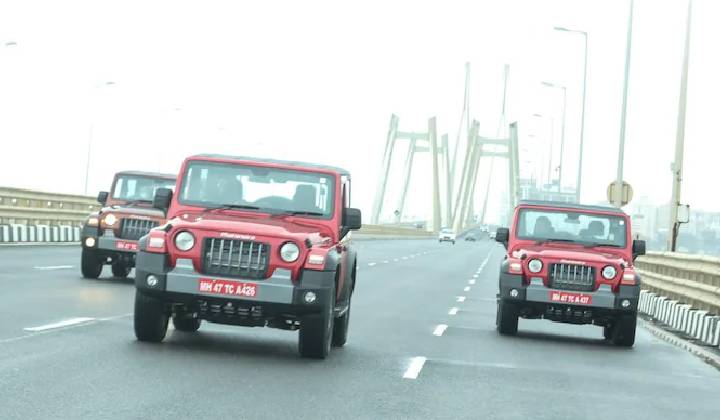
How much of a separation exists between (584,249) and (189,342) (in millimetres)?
7262

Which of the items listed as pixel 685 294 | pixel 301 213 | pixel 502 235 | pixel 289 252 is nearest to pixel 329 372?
pixel 289 252

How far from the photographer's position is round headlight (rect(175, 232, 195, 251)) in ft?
41.0

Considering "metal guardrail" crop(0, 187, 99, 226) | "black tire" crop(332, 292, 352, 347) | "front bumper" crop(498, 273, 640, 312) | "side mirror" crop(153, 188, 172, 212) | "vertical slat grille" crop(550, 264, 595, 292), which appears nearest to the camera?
"side mirror" crop(153, 188, 172, 212)

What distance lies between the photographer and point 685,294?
22.7m

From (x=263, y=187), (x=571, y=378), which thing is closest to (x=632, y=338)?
(x=571, y=378)

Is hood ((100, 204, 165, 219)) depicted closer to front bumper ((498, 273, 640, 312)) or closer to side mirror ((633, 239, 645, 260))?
front bumper ((498, 273, 640, 312))

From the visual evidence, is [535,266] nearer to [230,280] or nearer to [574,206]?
[574,206]

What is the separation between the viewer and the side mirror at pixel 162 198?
44.5 feet

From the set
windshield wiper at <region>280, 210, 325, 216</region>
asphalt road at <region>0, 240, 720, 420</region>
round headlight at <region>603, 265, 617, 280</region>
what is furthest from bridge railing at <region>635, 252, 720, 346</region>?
windshield wiper at <region>280, 210, 325, 216</region>

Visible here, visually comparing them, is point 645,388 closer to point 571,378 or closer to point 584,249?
point 571,378

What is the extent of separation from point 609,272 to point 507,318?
145cm

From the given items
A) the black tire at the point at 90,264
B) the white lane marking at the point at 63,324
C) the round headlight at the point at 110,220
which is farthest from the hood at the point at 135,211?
the white lane marking at the point at 63,324

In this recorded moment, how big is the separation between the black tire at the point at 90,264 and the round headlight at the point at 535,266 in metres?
8.21

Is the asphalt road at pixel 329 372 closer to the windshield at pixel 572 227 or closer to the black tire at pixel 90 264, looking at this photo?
the windshield at pixel 572 227
